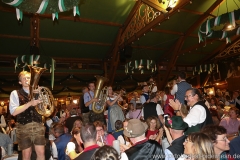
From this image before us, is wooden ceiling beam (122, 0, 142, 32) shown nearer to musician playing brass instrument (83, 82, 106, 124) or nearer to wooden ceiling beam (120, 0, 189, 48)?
wooden ceiling beam (120, 0, 189, 48)

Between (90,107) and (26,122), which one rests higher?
(90,107)

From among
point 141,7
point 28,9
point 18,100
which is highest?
point 141,7

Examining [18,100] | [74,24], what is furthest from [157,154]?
[74,24]

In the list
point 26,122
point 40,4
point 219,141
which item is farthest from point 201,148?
point 40,4

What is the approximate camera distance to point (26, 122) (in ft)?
9.23

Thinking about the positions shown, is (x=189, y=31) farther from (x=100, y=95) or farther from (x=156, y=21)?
(x=100, y=95)

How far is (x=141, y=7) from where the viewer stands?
9.63m

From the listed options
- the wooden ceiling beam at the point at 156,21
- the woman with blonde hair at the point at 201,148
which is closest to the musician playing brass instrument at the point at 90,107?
the woman with blonde hair at the point at 201,148

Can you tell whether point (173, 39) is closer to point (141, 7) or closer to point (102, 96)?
point (141, 7)

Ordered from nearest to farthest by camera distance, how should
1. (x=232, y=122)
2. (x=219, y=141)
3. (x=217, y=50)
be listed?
(x=219, y=141)
(x=232, y=122)
(x=217, y=50)

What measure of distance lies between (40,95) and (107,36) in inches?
319

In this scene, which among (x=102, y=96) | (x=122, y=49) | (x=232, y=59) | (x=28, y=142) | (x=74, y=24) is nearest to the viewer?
(x=28, y=142)

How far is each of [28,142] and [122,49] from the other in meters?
8.11

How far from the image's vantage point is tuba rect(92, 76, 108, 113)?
4.98 meters
